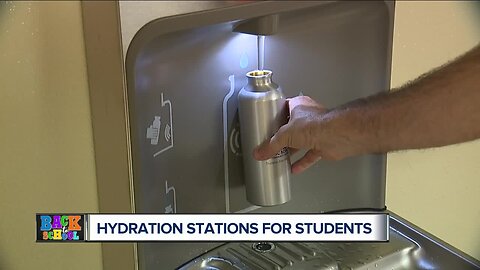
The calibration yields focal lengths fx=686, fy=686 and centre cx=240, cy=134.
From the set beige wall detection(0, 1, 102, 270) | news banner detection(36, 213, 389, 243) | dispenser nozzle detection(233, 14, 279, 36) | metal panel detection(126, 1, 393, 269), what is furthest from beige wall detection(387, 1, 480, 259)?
beige wall detection(0, 1, 102, 270)

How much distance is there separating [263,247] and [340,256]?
110 mm

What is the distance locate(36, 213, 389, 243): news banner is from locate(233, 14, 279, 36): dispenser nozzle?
240 mm

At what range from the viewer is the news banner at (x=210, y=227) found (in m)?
0.79

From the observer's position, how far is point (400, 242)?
101 cm

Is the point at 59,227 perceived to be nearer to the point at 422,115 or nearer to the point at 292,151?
the point at 292,151

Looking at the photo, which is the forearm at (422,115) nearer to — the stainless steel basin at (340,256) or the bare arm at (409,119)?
the bare arm at (409,119)

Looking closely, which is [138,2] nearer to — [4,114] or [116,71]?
[116,71]

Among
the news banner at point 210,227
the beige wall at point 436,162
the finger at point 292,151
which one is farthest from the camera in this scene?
the beige wall at point 436,162

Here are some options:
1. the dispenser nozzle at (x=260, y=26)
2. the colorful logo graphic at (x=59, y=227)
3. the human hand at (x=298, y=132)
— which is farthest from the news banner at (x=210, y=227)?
the dispenser nozzle at (x=260, y=26)

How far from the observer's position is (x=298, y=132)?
0.83 m

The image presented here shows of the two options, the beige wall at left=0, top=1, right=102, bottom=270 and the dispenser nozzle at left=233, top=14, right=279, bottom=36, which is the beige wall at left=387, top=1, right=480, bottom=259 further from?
the beige wall at left=0, top=1, right=102, bottom=270

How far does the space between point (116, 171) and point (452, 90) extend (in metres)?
0.39

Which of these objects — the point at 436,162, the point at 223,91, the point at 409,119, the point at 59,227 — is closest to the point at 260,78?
the point at 223,91

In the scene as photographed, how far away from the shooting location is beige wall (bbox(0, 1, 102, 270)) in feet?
2.25
